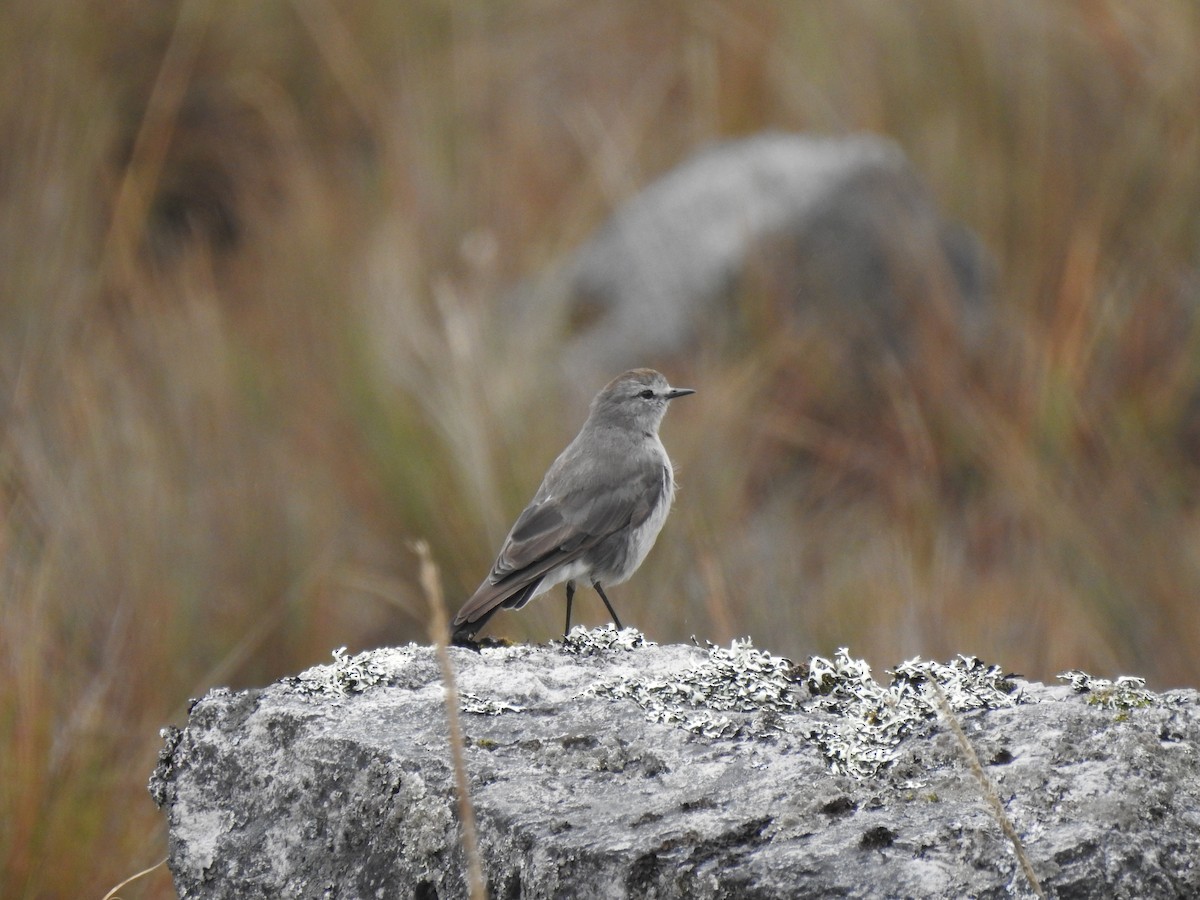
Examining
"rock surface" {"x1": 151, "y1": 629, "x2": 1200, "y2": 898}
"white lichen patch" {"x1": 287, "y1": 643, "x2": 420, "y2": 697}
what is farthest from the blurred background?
"rock surface" {"x1": 151, "y1": 629, "x2": 1200, "y2": 898}

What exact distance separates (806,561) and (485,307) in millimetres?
1830

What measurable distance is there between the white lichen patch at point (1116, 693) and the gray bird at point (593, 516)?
1.50 m

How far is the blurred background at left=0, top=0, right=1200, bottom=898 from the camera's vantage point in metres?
4.61

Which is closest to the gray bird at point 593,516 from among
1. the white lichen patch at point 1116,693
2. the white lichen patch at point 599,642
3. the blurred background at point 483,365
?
the blurred background at point 483,365

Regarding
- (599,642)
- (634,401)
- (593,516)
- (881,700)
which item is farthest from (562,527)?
(881,700)

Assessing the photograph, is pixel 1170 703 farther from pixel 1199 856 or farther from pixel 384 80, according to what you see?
pixel 384 80

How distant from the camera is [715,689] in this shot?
261 centimetres

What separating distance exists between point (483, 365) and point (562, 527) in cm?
195

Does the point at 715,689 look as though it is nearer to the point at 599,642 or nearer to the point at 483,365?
the point at 599,642

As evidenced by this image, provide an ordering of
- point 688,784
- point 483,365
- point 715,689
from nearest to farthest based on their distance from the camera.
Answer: point 688,784 < point 715,689 < point 483,365

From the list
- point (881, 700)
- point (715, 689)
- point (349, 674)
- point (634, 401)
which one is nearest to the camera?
point (881, 700)

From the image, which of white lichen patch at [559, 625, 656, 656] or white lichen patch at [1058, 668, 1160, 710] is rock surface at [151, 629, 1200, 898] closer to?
white lichen patch at [1058, 668, 1160, 710]

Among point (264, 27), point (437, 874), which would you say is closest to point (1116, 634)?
point (437, 874)

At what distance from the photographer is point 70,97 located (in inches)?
305
